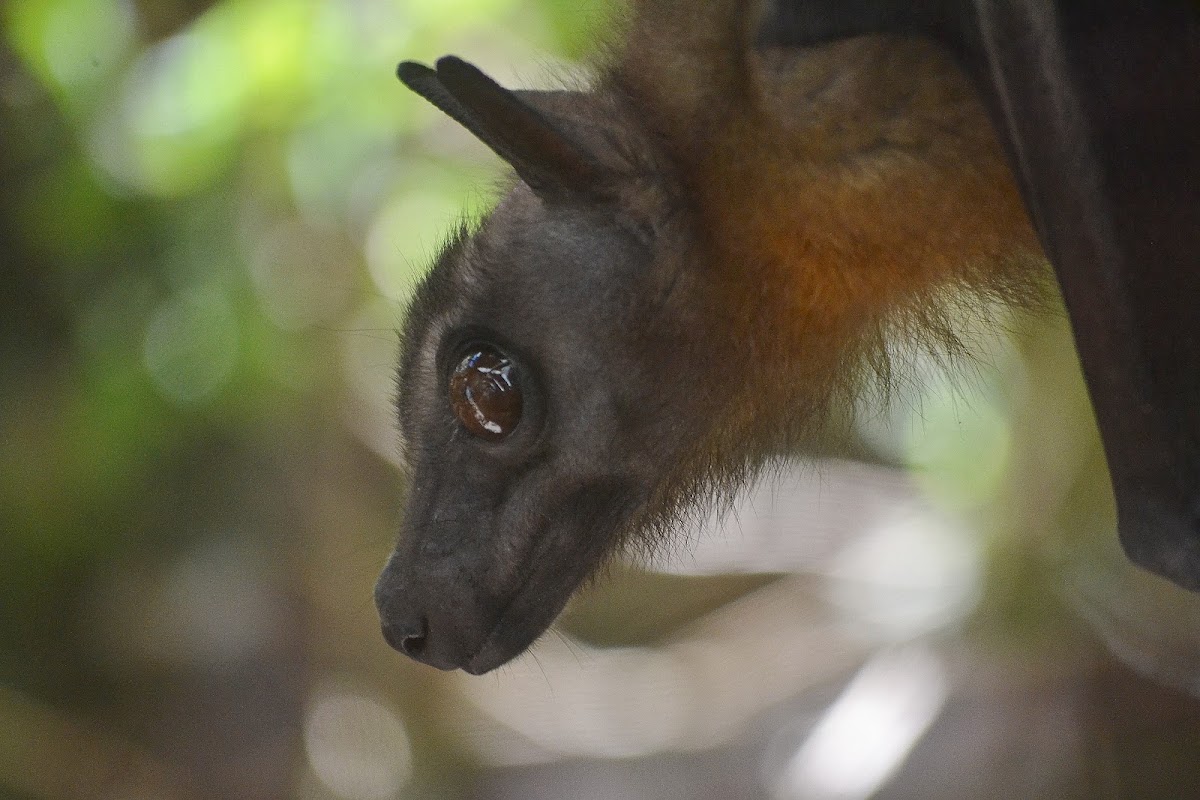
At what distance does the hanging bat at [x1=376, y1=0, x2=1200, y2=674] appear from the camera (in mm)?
1838

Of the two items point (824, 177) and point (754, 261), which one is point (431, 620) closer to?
point (754, 261)

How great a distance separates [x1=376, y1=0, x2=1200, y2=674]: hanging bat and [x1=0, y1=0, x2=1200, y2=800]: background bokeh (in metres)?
1.83

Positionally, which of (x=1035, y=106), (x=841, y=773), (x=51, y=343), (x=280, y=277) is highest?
(x=1035, y=106)

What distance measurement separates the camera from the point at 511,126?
2066mm

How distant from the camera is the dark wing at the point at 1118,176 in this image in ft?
5.90

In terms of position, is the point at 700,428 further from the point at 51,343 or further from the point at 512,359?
the point at 51,343

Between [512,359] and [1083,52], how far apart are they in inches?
38.8

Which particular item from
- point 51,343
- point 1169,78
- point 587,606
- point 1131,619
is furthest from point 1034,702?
point 51,343

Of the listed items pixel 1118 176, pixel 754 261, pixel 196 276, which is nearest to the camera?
pixel 1118 176

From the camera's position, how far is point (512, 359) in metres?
2.36

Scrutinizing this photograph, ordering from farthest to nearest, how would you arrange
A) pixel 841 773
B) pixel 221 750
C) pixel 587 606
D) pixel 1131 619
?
pixel 587 606, pixel 221 750, pixel 1131 619, pixel 841 773

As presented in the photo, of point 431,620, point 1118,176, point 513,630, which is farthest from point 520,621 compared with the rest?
point 1118,176

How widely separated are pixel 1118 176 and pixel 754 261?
24.6 inches

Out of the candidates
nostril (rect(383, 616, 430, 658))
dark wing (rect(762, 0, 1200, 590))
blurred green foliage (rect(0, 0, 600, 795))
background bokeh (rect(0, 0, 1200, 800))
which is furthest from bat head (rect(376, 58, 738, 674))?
background bokeh (rect(0, 0, 1200, 800))
